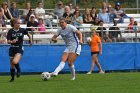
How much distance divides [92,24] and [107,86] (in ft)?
37.5

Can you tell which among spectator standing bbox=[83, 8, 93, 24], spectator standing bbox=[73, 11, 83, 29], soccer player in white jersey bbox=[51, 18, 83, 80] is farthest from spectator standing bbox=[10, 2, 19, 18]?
soccer player in white jersey bbox=[51, 18, 83, 80]

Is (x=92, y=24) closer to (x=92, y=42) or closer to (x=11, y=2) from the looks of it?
(x=92, y=42)

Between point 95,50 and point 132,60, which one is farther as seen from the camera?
point 132,60

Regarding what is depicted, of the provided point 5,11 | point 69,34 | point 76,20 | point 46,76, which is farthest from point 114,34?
point 46,76

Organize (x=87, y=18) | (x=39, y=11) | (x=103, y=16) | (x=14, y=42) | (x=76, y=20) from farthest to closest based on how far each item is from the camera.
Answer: (x=103, y=16) < (x=87, y=18) < (x=39, y=11) < (x=76, y=20) < (x=14, y=42)

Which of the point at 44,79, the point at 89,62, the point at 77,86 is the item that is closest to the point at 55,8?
the point at 89,62

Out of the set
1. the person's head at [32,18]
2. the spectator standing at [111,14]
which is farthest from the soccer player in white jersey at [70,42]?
the spectator standing at [111,14]

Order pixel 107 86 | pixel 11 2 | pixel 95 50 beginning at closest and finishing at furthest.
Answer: pixel 107 86 → pixel 95 50 → pixel 11 2

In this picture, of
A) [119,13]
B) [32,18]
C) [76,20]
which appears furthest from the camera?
[119,13]

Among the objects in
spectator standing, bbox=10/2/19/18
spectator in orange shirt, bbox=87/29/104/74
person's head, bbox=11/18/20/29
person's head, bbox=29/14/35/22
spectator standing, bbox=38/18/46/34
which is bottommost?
spectator in orange shirt, bbox=87/29/104/74

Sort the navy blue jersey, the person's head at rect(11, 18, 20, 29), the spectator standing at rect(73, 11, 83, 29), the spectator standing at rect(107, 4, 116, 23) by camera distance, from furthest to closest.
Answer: the spectator standing at rect(107, 4, 116, 23) → the spectator standing at rect(73, 11, 83, 29) → the navy blue jersey → the person's head at rect(11, 18, 20, 29)

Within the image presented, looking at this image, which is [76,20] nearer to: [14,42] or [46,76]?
[14,42]

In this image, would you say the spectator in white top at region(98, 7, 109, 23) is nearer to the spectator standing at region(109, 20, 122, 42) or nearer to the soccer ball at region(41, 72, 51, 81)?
the spectator standing at region(109, 20, 122, 42)

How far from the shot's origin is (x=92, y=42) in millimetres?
25391
